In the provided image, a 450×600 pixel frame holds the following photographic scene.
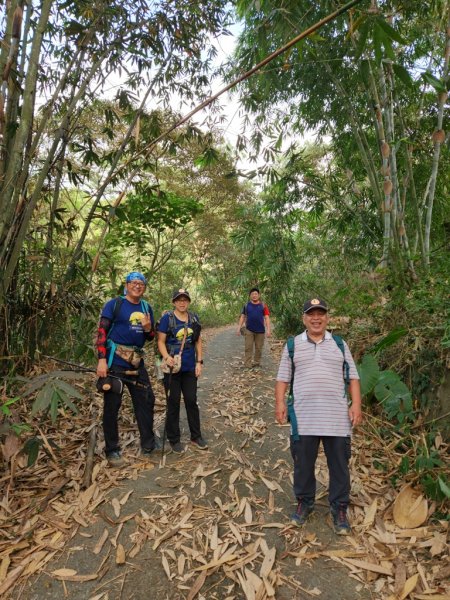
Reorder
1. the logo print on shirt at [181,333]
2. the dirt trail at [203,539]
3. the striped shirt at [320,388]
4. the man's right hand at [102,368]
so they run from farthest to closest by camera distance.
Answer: the logo print on shirt at [181,333] < the man's right hand at [102,368] < the striped shirt at [320,388] < the dirt trail at [203,539]

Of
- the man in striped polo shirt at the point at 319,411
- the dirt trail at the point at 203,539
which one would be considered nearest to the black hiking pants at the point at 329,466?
the man in striped polo shirt at the point at 319,411

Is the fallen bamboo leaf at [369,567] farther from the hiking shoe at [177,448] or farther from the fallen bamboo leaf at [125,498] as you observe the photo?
the hiking shoe at [177,448]

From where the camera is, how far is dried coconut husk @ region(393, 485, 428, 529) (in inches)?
104

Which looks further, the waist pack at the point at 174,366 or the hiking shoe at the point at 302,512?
the waist pack at the point at 174,366

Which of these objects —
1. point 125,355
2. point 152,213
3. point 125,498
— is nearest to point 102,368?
point 125,355

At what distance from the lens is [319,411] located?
2625 millimetres

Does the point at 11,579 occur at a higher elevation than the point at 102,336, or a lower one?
lower

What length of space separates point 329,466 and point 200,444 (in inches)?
66.7

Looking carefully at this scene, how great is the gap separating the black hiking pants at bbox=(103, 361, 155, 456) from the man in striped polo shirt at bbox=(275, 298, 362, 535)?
1568mm

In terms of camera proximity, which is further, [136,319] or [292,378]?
[136,319]

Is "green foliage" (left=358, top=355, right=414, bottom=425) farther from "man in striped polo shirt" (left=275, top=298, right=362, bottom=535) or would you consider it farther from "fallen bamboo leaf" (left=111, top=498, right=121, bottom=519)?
"fallen bamboo leaf" (left=111, top=498, right=121, bottom=519)

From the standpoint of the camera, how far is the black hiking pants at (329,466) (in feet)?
8.54

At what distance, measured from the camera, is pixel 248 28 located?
6277 millimetres

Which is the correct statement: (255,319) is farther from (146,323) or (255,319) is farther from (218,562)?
(218,562)
